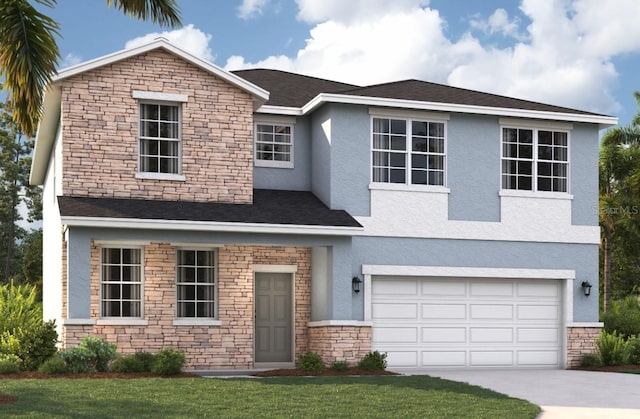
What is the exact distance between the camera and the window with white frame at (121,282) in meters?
21.0

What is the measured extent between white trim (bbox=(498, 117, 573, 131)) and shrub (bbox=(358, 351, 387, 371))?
6.73 m

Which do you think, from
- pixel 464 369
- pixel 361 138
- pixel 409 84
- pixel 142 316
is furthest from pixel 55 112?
pixel 464 369

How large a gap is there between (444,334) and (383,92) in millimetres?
5991

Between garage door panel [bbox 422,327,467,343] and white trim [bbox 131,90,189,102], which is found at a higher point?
white trim [bbox 131,90,189,102]

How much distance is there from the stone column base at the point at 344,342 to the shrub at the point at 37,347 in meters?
5.89

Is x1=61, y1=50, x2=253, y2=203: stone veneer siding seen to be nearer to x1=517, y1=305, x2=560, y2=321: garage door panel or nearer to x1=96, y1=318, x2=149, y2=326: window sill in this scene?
x1=96, y1=318, x2=149, y2=326: window sill

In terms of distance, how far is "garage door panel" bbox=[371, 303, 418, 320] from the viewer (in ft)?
73.4

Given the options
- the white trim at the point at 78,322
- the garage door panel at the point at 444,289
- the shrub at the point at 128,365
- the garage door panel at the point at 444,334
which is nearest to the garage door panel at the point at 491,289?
the garage door panel at the point at 444,289

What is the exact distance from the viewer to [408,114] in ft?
74.8

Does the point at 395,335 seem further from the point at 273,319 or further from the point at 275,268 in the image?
the point at 275,268

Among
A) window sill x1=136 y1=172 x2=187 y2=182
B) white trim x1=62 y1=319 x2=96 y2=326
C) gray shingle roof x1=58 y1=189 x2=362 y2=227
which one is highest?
window sill x1=136 y1=172 x2=187 y2=182

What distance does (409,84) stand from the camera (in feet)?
81.3

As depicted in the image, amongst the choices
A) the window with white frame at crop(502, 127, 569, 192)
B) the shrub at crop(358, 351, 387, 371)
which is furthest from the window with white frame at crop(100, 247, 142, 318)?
the window with white frame at crop(502, 127, 569, 192)

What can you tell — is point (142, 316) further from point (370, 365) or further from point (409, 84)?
point (409, 84)
